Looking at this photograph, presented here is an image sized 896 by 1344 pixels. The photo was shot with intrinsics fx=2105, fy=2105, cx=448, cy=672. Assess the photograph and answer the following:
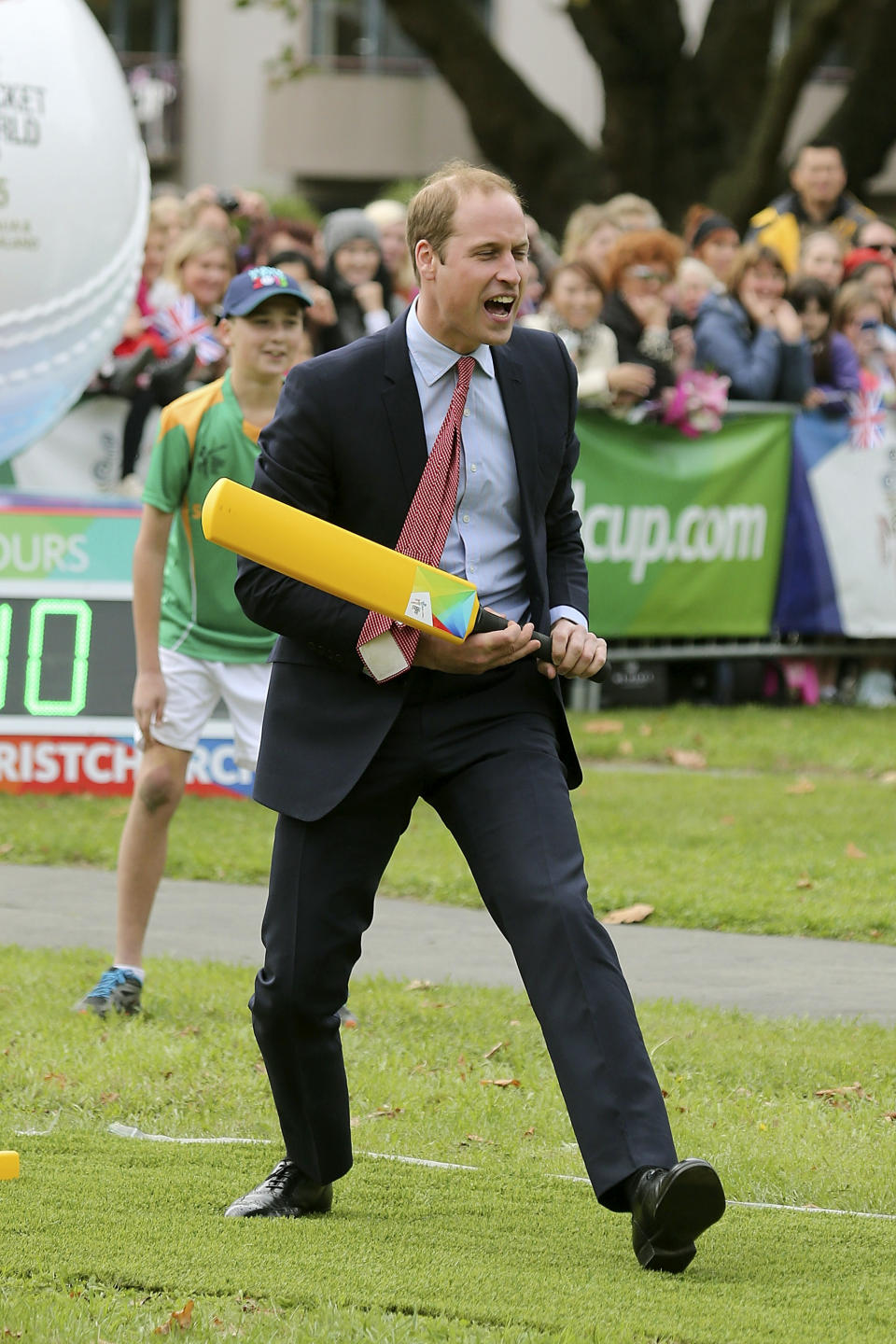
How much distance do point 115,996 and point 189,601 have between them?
127cm

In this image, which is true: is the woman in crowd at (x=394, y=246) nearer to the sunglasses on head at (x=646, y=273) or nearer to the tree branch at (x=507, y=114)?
the sunglasses on head at (x=646, y=273)

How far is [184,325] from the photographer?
433 inches

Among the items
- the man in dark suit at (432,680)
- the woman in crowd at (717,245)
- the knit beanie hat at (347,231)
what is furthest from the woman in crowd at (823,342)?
the man in dark suit at (432,680)

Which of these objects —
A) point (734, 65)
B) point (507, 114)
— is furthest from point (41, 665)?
point (734, 65)

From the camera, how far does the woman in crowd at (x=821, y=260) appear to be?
13.3m

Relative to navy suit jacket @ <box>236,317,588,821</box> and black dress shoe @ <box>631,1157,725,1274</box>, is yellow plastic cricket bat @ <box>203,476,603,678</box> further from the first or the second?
black dress shoe @ <box>631,1157,725,1274</box>

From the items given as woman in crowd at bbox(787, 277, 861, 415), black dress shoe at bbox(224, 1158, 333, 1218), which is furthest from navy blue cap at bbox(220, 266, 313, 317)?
woman in crowd at bbox(787, 277, 861, 415)

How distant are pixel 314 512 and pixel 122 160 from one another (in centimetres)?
398

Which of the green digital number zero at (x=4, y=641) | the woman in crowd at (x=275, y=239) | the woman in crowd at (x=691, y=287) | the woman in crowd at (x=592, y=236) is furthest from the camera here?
the woman in crowd at (x=592, y=236)

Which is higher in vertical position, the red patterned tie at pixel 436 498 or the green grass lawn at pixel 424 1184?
the red patterned tie at pixel 436 498

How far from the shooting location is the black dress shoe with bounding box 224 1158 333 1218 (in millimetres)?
4438

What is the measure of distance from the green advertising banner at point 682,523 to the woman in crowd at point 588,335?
0.62 feet

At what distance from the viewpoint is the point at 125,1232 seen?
4.29 meters

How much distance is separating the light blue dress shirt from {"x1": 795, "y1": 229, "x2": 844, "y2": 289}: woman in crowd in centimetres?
932
